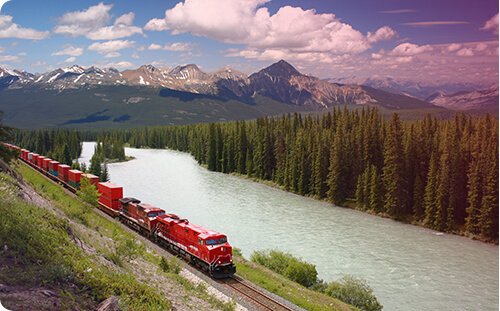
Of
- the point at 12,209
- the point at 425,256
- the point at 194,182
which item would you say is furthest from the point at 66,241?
the point at 194,182

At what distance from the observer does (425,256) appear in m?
46.1

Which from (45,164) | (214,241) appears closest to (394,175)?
(214,241)

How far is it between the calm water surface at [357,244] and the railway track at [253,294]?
13.1m

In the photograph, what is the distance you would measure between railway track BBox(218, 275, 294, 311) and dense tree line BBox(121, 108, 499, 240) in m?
41.3

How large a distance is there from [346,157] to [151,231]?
55.9 m

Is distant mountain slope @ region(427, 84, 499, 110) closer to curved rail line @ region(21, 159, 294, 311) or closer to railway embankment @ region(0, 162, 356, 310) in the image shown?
curved rail line @ region(21, 159, 294, 311)

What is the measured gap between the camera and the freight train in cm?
3042

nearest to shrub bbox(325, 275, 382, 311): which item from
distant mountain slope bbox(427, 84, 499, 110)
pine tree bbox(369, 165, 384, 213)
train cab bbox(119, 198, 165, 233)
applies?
distant mountain slope bbox(427, 84, 499, 110)

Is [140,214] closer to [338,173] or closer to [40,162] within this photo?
[338,173]

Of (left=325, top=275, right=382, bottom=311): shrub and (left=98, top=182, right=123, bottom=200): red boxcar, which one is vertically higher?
(left=98, top=182, right=123, bottom=200): red boxcar

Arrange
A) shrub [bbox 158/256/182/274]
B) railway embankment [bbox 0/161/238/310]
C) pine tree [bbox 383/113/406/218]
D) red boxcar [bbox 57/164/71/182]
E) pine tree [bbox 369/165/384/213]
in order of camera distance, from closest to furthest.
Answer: railway embankment [bbox 0/161/238/310]
shrub [bbox 158/256/182/274]
red boxcar [bbox 57/164/71/182]
pine tree [bbox 383/113/406/218]
pine tree [bbox 369/165/384/213]

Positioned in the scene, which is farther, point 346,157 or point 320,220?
point 346,157

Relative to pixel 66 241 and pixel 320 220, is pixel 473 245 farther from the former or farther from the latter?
pixel 66 241

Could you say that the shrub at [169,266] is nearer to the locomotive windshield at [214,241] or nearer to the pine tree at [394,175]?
the locomotive windshield at [214,241]
